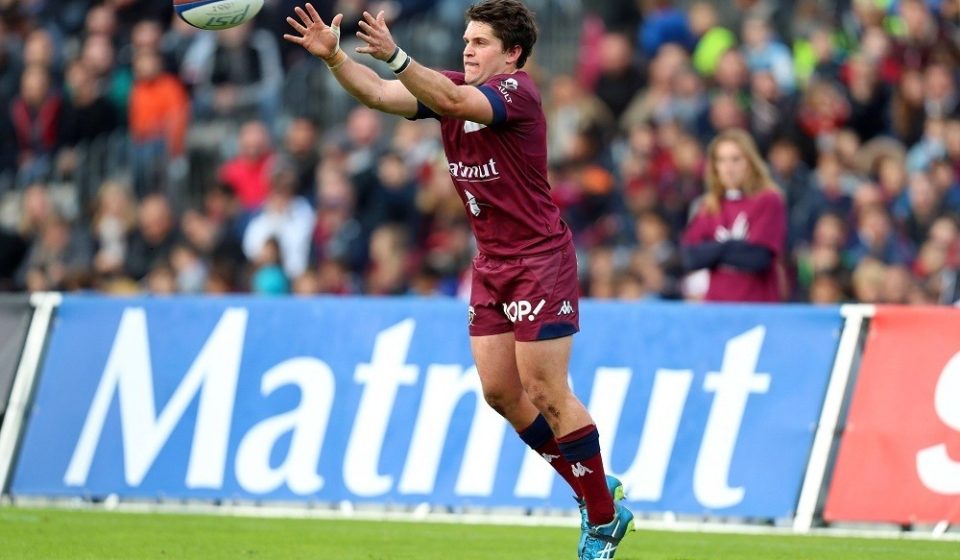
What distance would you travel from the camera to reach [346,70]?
27.6 feet

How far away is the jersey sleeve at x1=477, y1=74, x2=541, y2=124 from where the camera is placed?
8422mm

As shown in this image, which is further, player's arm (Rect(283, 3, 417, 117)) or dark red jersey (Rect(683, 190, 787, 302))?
dark red jersey (Rect(683, 190, 787, 302))

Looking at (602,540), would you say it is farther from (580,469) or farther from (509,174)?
(509,174)

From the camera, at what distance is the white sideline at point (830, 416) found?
11.0 m

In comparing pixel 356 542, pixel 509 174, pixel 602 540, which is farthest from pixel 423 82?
pixel 356 542

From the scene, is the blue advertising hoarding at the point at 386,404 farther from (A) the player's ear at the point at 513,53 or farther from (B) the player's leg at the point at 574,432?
(A) the player's ear at the point at 513,53

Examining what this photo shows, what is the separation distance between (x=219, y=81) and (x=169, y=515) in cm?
861

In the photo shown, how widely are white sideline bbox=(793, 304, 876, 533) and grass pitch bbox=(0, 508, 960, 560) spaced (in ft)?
1.40

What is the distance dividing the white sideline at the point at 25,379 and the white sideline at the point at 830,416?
17.3ft

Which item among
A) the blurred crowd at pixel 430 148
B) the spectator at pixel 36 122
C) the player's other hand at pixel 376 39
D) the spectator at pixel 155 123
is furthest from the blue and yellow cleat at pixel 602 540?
the spectator at pixel 36 122

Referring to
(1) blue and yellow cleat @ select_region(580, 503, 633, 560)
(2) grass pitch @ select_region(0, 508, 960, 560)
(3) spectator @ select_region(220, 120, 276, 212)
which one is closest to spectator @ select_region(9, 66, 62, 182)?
(3) spectator @ select_region(220, 120, 276, 212)

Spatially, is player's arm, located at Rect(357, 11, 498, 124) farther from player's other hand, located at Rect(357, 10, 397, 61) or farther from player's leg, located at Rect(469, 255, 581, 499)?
player's leg, located at Rect(469, 255, 581, 499)

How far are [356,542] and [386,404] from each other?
193cm

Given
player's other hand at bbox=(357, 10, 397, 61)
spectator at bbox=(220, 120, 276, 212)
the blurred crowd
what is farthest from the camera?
spectator at bbox=(220, 120, 276, 212)
